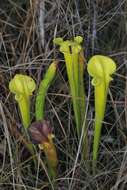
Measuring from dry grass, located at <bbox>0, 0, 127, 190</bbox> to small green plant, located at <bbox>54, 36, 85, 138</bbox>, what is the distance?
3 centimetres

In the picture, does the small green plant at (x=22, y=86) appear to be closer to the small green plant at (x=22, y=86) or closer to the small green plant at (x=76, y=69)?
the small green plant at (x=22, y=86)

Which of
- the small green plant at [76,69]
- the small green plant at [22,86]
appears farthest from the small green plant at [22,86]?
the small green plant at [76,69]

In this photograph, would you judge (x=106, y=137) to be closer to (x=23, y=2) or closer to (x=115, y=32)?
(x=115, y=32)

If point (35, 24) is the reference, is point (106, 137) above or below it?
below

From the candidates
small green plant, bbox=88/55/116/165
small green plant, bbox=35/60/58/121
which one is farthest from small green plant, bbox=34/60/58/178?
small green plant, bbox=88/55/116/165

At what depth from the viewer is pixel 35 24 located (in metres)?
1.24

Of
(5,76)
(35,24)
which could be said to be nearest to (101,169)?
(5,76)

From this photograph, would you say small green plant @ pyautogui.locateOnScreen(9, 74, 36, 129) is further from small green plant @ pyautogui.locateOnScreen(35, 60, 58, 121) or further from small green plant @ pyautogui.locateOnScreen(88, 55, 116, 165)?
small green plant @ pyautogui.locateOnScreen(88, 55, 116, 165)

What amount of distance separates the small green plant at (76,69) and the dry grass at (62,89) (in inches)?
1.3

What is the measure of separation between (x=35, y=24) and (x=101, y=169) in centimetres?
52

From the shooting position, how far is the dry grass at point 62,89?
99cm

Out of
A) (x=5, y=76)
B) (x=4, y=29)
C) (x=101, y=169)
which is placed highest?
(x=4, y=29)

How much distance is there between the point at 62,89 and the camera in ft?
3.80

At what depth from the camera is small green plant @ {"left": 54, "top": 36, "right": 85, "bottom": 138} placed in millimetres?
895
